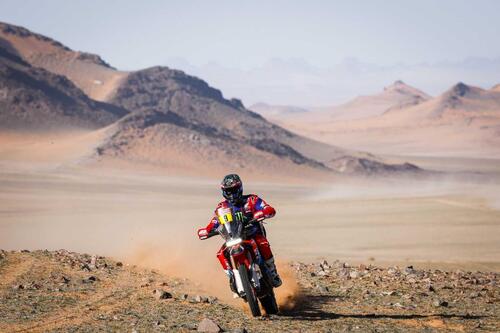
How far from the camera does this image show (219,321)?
11758 millimetres

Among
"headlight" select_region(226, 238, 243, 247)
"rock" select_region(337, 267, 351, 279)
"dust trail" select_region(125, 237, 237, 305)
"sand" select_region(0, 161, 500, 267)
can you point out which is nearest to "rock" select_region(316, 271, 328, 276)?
"rock" select_region(337, 267, 351, 279)

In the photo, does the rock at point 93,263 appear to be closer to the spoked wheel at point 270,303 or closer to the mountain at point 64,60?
the spoked wheel at point 270,303

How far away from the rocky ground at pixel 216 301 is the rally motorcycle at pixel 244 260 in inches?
15.9

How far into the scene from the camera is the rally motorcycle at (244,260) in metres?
11.8

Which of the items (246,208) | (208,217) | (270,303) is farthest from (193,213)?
(246,208)

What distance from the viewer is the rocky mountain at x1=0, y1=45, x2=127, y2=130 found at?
115438mm

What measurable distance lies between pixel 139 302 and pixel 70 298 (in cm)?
125

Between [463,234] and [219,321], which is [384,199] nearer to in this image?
[463,234]

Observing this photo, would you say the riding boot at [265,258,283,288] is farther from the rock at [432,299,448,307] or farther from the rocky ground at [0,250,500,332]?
the rock at [432,299,448,307]

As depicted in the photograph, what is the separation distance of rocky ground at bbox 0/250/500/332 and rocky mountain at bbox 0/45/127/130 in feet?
325

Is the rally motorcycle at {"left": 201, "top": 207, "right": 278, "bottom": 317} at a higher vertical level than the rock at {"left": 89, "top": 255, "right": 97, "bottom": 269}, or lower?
higher

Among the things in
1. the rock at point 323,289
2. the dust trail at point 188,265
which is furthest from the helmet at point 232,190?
the rock at point 323,289

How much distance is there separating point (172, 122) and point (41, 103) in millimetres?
22149

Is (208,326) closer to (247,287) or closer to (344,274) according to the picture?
(247,287)
